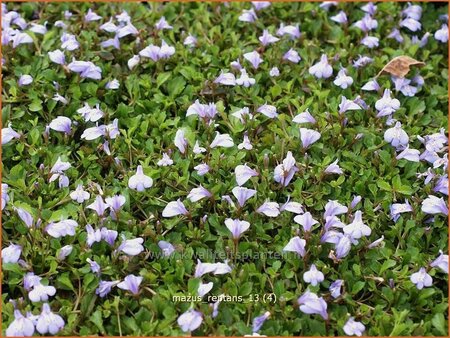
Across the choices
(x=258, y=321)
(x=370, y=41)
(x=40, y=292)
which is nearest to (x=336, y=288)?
(x=258, y=321)

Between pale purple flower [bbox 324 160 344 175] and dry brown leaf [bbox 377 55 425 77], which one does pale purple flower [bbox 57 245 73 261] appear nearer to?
pale purple flower [bbox 324 160 344 175]

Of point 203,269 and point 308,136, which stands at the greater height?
point 308,136

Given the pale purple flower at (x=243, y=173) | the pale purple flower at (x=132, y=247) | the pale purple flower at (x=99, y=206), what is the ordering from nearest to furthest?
the pale purple flower at (x=132, y=247) → the pale purple flower at (x=99, y=206) → the pale purple flower at (x=243, y=173)

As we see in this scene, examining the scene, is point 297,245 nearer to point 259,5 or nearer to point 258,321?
point 258,321

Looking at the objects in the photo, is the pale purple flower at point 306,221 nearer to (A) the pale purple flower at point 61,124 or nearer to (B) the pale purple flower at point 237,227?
(B) the pale purple flower at point 237,227

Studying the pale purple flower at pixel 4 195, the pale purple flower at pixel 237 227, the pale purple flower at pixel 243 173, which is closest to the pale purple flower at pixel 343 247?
the pale purple flower at pixel 237 227

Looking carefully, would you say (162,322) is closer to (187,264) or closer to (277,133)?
(187,264)
